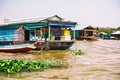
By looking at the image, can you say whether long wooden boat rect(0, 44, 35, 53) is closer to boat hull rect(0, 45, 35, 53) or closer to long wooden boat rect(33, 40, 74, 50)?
boat hull rect(0, 45, 35, 53)

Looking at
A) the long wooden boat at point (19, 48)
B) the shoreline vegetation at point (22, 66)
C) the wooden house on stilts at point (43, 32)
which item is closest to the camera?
the shoreline vegetation at point (22, 66)

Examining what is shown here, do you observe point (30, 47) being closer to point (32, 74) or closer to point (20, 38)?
point (20, 38)

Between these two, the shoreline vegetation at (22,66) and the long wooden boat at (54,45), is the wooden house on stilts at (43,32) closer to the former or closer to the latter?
the long wooden boat at (54,45)

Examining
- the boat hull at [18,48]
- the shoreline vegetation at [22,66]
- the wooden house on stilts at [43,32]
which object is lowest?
the shoreline vegetation at [22,66]

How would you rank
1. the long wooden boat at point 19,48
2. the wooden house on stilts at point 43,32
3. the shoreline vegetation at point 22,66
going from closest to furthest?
the shoreline vegetation at point 22,66
the long wooden boat at point 19,48
the wooden house on stilts at point 43,32

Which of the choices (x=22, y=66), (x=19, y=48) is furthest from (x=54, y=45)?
(x=22, y=66)

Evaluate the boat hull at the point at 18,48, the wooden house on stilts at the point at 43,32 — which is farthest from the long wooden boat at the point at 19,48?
the wooden house on stilts at the point at 43,32

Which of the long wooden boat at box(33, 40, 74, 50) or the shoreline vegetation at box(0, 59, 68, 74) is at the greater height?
the long wooden boat at box(33, 40, 74, 50)

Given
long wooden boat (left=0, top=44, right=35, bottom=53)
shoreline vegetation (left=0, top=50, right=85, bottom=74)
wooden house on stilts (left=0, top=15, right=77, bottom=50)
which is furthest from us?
wooden house on stilts (left=0, top=15, right=77, bottom=50)

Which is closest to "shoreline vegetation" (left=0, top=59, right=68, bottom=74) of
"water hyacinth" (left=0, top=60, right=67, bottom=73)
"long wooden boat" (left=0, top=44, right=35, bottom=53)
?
"water hyacinth" (left=0, top=60, right=67, bottom=73)

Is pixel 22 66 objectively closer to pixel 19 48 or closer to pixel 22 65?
pixel 22 65

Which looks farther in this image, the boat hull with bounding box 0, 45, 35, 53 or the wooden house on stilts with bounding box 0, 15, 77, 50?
the wooden house on stilts with bounding box 0, 15, 77, 50

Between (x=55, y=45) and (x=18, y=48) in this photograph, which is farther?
(x=55, y=45)

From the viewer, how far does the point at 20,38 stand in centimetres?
2072
